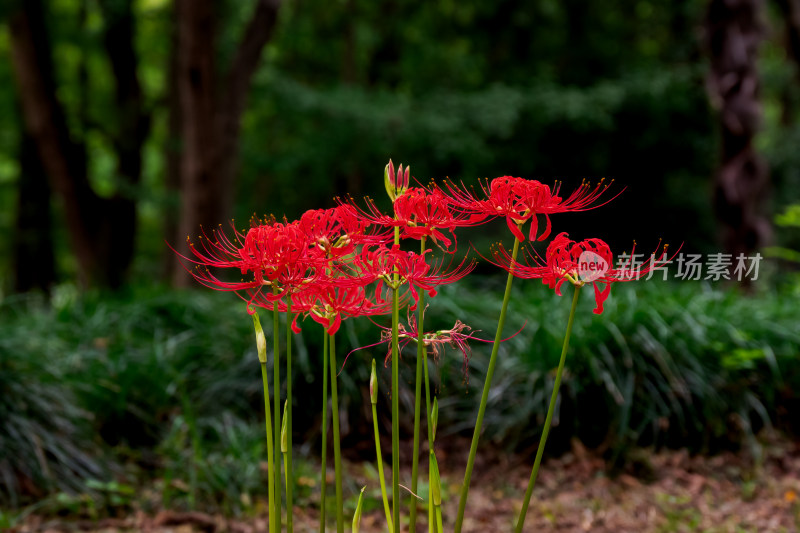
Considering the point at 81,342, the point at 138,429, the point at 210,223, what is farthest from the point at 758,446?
the point at 210,223

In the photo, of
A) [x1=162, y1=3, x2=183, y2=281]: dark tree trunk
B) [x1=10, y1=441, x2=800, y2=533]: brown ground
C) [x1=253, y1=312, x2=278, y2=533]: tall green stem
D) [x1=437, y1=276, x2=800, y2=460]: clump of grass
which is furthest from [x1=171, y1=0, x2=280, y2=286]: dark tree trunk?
[x1=253, y1=312, x2=278, y2=533]: tall green stem

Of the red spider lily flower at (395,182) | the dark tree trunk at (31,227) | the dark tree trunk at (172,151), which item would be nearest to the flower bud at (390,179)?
the red spider lily flower at (395,182)

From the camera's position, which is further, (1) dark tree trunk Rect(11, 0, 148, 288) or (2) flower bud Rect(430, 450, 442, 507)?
(1) dark tree trunk Rect(11, 0, 148, 288)

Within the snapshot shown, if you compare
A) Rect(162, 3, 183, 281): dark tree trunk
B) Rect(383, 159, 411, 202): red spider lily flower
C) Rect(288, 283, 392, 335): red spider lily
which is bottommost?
Rect(288, 283, 392, 335): red spider lily

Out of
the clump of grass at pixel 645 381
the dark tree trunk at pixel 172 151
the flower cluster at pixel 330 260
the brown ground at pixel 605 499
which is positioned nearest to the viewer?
the flower cluster at pixel 330 260

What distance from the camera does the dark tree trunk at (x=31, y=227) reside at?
32.1 feet

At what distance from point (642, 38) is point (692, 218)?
9.31 feet

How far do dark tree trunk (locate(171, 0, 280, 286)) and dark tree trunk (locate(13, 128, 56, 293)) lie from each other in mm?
5063

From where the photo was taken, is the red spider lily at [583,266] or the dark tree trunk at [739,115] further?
the dark tree trunk at [739,115]

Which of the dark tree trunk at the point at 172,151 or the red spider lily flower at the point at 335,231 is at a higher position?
the dark tree trunk at the point at 172,151

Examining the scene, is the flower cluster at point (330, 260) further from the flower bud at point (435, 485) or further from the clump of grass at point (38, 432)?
the clump of grass at point (38, 432)

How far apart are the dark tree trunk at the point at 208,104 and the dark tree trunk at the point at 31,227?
506cm

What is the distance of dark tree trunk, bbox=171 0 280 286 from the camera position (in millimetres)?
5695

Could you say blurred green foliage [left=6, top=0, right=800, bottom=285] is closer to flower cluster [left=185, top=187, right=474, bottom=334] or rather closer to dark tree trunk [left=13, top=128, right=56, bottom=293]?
dark tree trunk [left=13, top=128, right=56, bottom=293]
